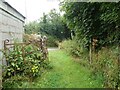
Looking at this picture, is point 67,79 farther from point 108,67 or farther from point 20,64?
point 108,67

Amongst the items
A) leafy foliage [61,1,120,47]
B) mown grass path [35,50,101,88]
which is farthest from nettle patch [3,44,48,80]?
leafy foliage [61,1,120,47]

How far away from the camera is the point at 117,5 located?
640cm

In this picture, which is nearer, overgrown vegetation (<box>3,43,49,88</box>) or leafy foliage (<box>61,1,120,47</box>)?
leafy foliage (<box>61,1,120,47</box>)

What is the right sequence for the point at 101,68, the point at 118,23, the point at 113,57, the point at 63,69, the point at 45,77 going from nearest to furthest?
1. the point at 113,57
2. the point at 118,23
3. the point at 101,68
4. the point at 45,77
5. the point at 63,69

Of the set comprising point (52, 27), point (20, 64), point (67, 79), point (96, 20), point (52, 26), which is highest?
point (52, 26)

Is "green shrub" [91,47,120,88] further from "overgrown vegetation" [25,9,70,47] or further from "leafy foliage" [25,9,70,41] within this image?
"leafy foliage" [25,9,70,41]

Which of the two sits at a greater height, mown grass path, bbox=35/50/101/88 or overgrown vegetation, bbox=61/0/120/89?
overgrown vegetation, bbox=61/0/120/89

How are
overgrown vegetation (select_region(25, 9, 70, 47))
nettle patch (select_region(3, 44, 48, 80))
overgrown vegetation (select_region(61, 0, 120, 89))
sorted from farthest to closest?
overgrown vegetation (select_region(25, 9, 70, 47)) → nettle patch (select_region(3, 44, 48, 80)) → overgrown vegetation (select_region(61, 0, 120, 89))

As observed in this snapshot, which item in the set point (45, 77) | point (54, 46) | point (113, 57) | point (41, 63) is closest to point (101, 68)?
point (113, 57)

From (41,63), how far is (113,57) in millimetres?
3552

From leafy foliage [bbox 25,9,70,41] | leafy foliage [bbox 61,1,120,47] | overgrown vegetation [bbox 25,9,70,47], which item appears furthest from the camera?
leafy foliage [bbox 25,9,70,41]

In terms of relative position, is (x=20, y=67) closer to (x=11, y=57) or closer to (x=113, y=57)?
(x=11, y=57)

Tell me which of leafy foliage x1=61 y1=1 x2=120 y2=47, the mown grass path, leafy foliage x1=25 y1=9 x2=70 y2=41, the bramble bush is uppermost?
leafy foliage x1=25 y1=9 x2=70 y2=41

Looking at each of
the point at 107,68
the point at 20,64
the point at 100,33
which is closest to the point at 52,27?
the point at 100,33
